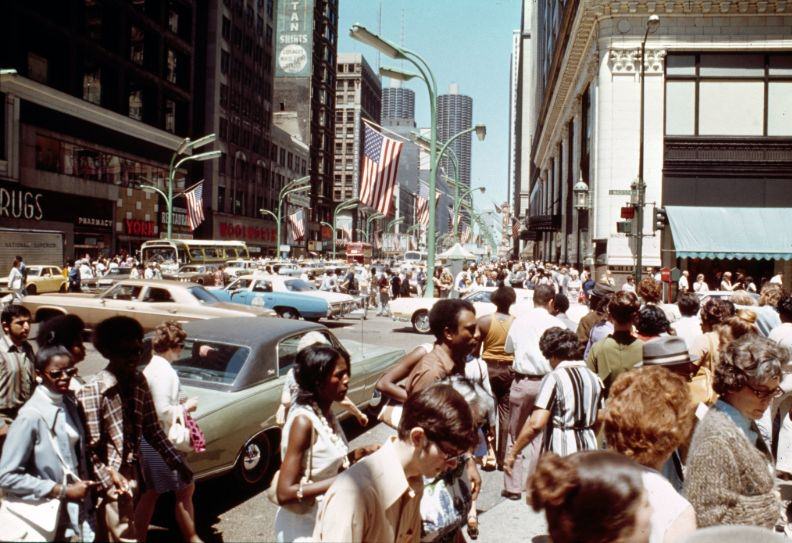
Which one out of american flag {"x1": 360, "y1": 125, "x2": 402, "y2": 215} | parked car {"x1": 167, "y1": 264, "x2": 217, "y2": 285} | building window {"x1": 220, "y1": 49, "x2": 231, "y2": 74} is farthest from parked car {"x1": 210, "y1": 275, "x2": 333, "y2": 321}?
building window {"x1": 220, "y1": 49, "x2": 231, "y2": 74}

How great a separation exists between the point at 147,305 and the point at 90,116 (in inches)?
1411

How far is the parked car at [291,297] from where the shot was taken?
20.4 meters

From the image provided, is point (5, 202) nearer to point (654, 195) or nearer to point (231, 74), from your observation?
point (654, 195)

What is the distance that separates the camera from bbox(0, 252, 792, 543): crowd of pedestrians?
2465mm

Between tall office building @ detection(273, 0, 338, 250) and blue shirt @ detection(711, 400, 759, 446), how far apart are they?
9388 centimetres

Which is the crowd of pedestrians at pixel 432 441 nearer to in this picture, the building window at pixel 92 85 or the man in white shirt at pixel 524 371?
the man in white shirt at pixel 524 371

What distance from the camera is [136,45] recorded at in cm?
5231

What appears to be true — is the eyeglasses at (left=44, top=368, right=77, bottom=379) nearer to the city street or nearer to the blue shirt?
the city street

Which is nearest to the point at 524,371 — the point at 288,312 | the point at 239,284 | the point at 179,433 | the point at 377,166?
the point at 179,433

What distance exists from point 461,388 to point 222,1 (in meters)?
76.0

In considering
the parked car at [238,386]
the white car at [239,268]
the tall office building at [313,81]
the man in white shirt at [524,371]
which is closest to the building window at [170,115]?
the white car at [239,268]

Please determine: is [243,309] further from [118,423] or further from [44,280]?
[44,280]

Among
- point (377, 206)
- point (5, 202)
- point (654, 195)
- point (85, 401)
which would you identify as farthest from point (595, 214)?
point (5, 202)

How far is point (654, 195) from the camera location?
27.0m
